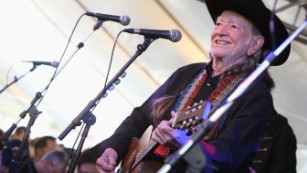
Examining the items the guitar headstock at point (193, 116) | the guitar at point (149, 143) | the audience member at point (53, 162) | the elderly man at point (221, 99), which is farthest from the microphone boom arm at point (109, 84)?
the audience member at point (53, 162)

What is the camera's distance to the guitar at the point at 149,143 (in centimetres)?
194

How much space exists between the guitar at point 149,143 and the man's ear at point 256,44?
83 cm

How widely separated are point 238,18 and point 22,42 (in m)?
9.93

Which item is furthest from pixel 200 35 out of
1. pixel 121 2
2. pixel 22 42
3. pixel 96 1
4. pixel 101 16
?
pixel 22 42

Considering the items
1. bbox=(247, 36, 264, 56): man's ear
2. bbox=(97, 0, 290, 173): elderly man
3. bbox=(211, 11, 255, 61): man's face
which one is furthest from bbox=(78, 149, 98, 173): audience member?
bbox=(247, 36, 264, 56): man's ear

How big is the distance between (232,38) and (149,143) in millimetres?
850

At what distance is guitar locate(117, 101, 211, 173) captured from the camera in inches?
76.5

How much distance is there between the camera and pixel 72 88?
1252cm

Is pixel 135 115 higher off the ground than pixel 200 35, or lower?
higher

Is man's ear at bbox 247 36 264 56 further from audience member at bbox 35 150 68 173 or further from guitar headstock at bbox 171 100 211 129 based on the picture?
audience member at bbox 35 150 68 173

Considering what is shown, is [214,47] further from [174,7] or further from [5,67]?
[5,67]

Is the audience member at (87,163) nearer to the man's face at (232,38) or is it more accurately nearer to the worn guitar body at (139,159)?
the worn guitar body at (139,159)

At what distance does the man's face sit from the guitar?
2.29 ft

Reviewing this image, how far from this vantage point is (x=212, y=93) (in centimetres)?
268
